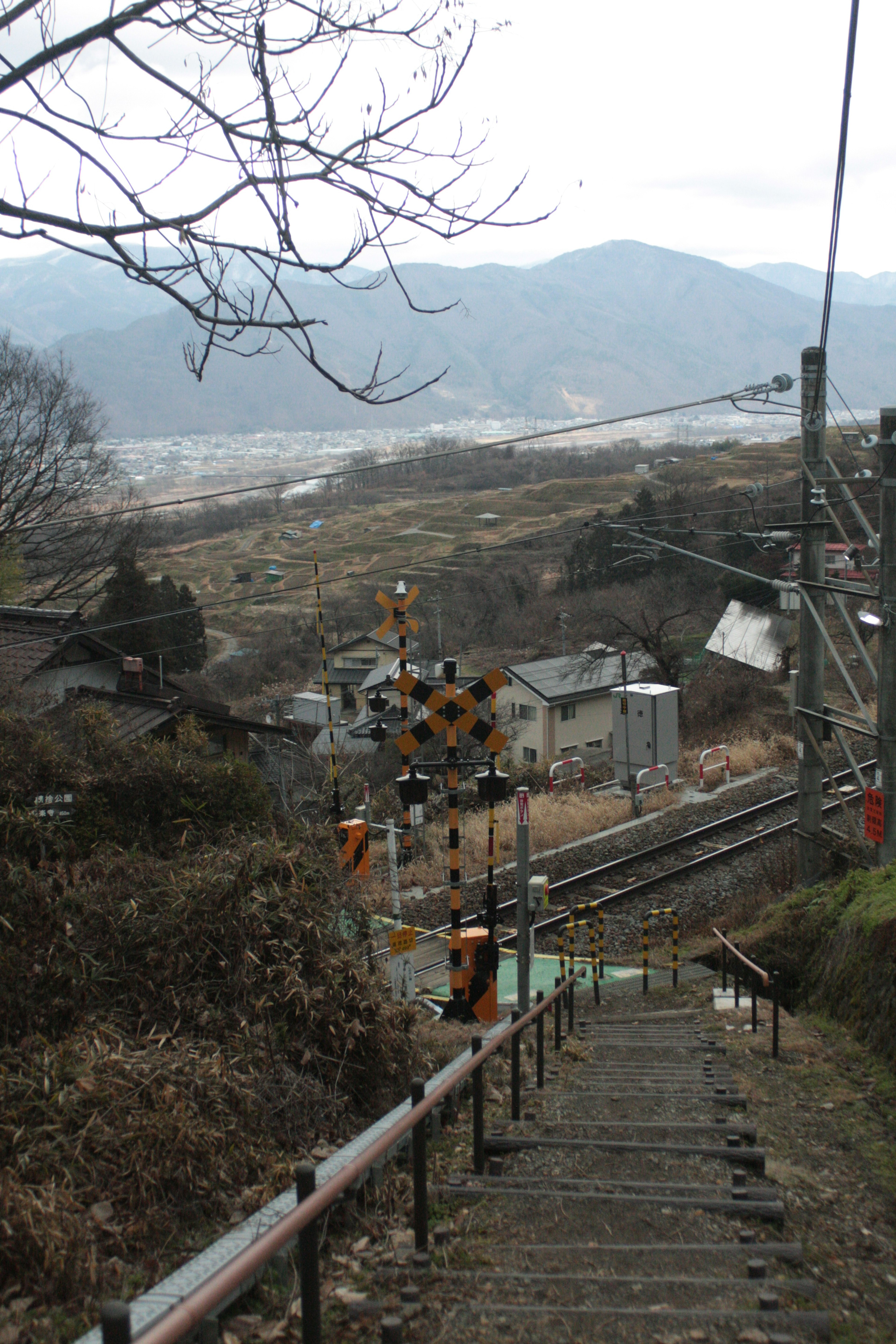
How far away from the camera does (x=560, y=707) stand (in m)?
30.1

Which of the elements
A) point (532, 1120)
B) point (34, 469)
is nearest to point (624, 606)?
point (34, 469)

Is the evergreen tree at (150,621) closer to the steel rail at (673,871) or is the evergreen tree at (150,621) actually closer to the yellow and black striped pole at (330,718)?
the yellow and black striped pole at (330,718)

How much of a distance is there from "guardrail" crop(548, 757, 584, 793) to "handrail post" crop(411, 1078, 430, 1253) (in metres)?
17.8

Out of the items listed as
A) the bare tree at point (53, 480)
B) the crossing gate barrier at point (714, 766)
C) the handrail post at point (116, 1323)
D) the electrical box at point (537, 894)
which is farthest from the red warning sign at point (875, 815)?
the bare tree at point (53, 480)

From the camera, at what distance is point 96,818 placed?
7.76 m

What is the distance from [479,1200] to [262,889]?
200cm

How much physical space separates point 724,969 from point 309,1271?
7.64 meters

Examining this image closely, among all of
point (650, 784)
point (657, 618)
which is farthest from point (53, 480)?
point (657, 618)

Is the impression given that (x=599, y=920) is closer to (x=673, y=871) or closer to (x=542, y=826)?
(x=673, y=871)

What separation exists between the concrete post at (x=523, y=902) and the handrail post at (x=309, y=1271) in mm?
4502

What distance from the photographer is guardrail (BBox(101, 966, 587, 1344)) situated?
5.10 feet

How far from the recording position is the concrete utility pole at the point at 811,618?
9.63 m

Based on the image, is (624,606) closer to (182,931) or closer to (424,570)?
(424,570)

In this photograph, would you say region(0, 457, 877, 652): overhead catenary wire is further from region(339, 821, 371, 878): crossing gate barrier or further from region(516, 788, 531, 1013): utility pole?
region(339, 821, 371, 878): crossing gate barrier
